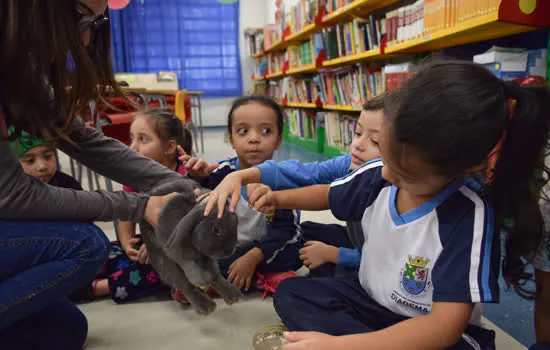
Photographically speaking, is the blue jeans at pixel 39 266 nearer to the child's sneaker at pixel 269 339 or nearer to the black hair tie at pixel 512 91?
the child's sneaker at pixel 269 339

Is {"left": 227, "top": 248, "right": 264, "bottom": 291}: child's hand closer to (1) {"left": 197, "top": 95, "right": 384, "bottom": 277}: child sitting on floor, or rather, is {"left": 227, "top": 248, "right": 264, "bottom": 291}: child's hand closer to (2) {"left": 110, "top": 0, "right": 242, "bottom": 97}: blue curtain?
(1) {"left": 197, "top": 95, "right": 384, "bottom": 277}: child sitting on floor

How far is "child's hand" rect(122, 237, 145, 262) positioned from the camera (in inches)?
47.3

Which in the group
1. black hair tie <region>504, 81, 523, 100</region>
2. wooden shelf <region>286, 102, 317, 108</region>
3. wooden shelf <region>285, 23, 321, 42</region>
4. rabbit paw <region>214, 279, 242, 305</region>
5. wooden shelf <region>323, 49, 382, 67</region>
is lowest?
rabbit paw <region>214, 279, 242, 305</region>

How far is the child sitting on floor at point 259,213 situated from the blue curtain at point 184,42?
5.23 m

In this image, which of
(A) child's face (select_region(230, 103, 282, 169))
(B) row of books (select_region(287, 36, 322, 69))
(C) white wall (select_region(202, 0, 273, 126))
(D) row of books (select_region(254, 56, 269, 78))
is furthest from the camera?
(C) white wall (select_region(202, 0, 273, 126))

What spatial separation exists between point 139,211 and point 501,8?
58.7 inches

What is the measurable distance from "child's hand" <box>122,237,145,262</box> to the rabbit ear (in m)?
0.45

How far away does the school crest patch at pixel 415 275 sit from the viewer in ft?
2.24

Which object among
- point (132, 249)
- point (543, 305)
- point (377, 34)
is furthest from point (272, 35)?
point (543, 305)

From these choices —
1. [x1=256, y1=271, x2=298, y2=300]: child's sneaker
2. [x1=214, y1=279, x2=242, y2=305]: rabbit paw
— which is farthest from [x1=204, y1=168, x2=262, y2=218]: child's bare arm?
[x1=256, y1=271, x2=298, y2=300]: child's sneaker

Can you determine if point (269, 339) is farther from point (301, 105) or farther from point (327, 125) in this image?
point (301, 105)

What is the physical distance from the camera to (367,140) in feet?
3.53

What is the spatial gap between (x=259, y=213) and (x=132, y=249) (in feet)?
1.38

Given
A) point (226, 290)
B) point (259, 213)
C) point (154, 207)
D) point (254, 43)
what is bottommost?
point (226, 290)
